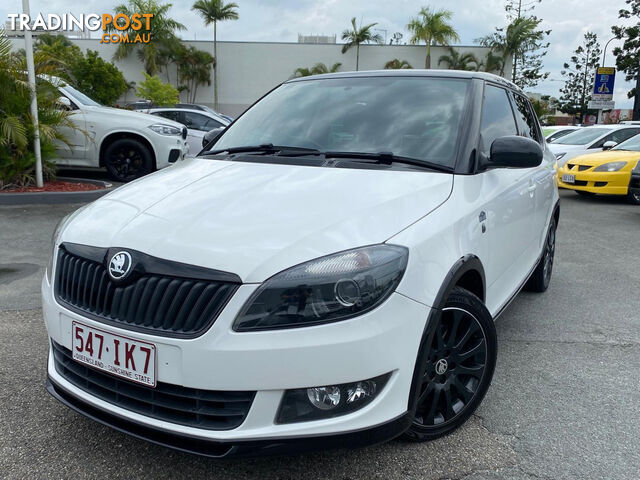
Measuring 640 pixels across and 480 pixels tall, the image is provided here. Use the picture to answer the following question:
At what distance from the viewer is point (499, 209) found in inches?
114

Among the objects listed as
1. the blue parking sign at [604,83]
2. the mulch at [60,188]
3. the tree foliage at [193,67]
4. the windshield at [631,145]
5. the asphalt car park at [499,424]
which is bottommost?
the asphalt car park at [499,424]

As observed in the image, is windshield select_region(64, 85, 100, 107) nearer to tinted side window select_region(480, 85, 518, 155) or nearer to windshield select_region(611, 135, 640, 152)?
tinted side window select_region(480, 85, 518, 155)

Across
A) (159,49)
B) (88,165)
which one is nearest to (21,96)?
(88,165)

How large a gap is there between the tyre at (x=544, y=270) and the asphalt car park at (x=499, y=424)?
0.51 feet

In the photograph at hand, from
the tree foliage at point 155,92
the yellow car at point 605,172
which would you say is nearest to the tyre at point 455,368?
the yellow car at point 605,172

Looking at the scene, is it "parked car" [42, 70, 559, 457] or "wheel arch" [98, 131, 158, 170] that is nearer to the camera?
"parked car" [42, 70, 559, 457]

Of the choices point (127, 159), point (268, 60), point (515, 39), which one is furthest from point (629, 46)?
point (127, 159)

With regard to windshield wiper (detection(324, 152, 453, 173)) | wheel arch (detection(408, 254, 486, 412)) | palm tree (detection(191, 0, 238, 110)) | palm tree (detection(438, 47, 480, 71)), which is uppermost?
palm tree (detection(191, 0, 238, 110))

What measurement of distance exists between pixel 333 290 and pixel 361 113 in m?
1.51

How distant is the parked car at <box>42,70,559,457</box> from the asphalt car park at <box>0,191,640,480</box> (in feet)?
0.72

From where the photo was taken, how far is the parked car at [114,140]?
931 centimetres

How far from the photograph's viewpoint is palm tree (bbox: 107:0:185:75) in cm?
3600

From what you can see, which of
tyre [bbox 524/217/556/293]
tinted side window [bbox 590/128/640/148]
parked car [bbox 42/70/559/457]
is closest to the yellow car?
tinted side window [bbox 590/128/640/148]

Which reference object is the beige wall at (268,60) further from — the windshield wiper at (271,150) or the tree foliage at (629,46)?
the windshield wiper at (271,150)
